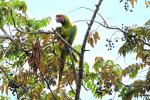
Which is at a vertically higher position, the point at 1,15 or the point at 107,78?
the point at 1,15

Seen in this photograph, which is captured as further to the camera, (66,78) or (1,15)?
(1,15)

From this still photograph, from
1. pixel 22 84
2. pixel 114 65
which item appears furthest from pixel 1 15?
pixel 114 65

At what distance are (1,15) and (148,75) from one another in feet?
9.13

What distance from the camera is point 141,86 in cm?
714

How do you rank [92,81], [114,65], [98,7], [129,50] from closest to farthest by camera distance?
1. [98,7]
2. [129,50]
3. [114,65]
4. [92,81]

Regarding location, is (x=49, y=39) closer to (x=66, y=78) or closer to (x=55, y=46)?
(x=55, y=46)

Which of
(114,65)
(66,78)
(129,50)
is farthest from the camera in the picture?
(114,65)

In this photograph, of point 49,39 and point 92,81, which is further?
point 92,81

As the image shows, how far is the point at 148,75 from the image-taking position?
283 inches

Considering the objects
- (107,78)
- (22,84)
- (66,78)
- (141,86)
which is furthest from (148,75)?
(22,84)

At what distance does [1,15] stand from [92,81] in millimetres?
2086

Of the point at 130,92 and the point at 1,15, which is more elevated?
the point at 1,15

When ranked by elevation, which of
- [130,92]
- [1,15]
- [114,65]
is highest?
[1,15]

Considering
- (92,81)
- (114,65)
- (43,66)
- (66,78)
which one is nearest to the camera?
(43,66)
